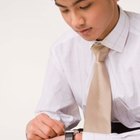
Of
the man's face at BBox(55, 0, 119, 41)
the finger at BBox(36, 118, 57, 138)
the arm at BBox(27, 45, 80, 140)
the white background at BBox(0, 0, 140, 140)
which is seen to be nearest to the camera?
the man's face at BBox(55, 0, 119, 41)

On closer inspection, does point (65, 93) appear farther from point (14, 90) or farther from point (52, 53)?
point (14, 90)

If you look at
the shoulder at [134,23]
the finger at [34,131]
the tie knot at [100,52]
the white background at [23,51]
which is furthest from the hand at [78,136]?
A: the white background at [23,51]

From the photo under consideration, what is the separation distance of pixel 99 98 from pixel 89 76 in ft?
0.39

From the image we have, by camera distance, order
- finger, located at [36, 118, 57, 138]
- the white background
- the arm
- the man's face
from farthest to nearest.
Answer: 1. the white background
2. the arm
3. finger, located at [36, 118, 57, 138]
4. the man's face

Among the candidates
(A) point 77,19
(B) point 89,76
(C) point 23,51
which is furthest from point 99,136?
(C) point 23,51

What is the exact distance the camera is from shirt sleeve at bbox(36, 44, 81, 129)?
1.55m

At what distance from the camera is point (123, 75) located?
141cm

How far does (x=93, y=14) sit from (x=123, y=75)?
0.86ft

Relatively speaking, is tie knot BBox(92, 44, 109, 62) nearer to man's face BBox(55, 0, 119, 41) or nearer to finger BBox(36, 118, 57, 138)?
man's face BBox(55, 0, 119, 41)

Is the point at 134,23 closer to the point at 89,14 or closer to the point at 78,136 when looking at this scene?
the point at 89,14

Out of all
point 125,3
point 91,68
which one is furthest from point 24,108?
point 91,68

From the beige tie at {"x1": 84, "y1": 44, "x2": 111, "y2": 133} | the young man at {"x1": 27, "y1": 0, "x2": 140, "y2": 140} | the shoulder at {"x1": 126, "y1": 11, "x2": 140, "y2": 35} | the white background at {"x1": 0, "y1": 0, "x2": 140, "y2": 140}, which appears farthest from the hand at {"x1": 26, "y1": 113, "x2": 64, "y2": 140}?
the white background at {"x1": 0, "y1": 0, "x2": 140, "y2": 140}

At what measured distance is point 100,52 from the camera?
4.63 feet

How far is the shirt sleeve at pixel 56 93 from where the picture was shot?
1551 millimetres
